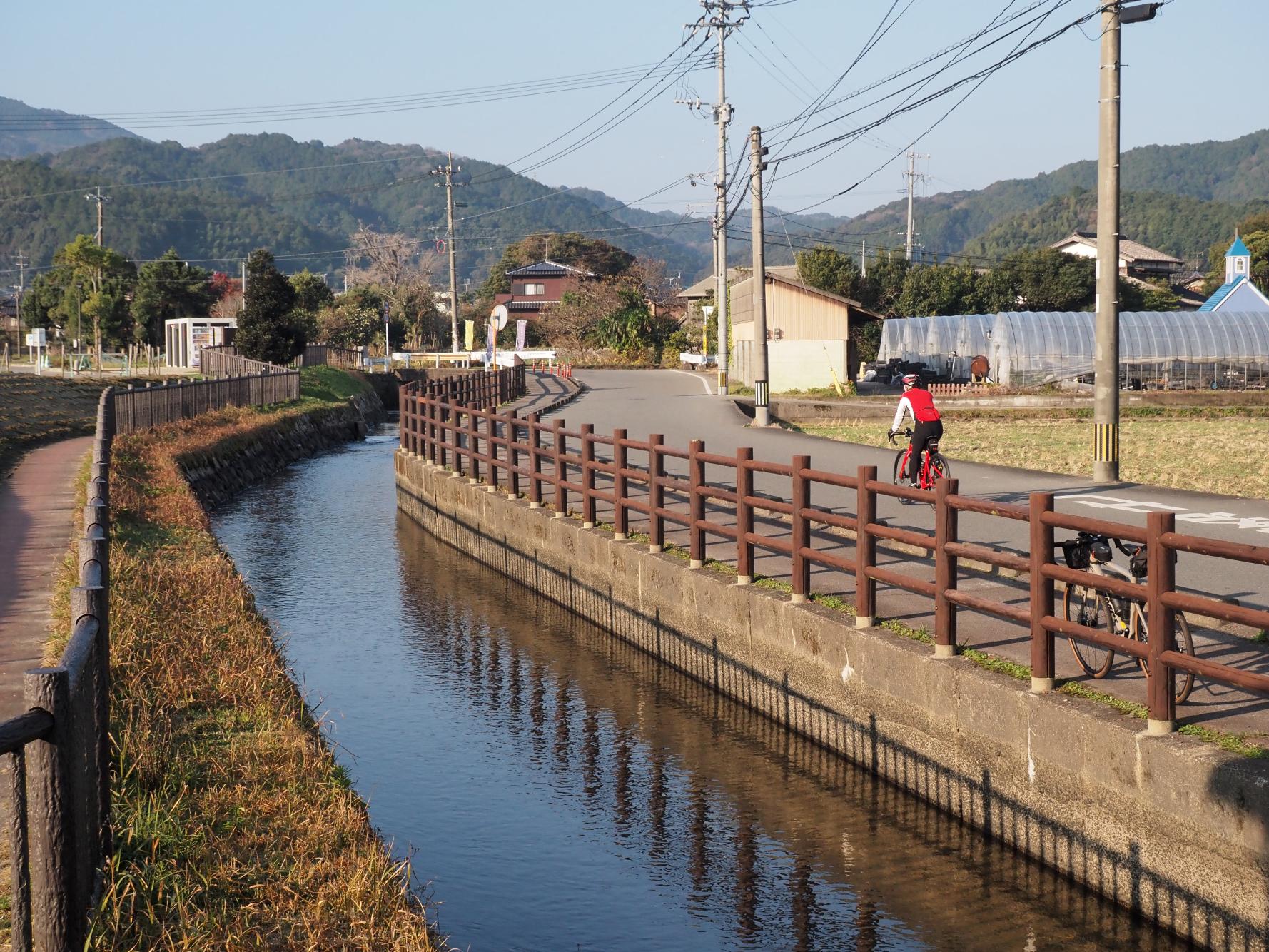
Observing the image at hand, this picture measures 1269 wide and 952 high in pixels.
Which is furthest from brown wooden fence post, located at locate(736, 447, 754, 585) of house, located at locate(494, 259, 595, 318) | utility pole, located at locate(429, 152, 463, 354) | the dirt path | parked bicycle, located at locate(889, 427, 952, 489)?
house, located at locate(494, 259, 595, 318)

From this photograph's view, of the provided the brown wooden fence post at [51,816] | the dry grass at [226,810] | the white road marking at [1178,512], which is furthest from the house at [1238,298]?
the brown wooden fence post at [51,816]

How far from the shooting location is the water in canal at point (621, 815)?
7.81 m

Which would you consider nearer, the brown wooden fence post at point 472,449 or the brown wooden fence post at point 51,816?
the brown wooden fence post at point 51,816

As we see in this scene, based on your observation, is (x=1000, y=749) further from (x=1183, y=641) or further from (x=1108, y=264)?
(x=1108, y=264)

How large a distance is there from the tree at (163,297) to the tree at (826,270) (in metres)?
35.2

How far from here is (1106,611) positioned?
8.43 m

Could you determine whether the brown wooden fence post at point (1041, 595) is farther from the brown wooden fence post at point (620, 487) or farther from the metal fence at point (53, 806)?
the brown wooden fence post at point (620, 487)

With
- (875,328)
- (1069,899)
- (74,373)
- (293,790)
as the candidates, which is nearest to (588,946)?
(293,790)

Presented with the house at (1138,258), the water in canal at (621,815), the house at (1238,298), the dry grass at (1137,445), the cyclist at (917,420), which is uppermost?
the house at (1138,258)

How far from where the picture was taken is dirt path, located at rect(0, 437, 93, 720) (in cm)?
961

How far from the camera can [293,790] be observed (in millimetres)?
7379

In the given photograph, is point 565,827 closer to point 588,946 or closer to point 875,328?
point 588,946

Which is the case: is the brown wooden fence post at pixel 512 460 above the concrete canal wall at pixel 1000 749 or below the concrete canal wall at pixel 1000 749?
above

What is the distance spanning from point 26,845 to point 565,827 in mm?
5477
